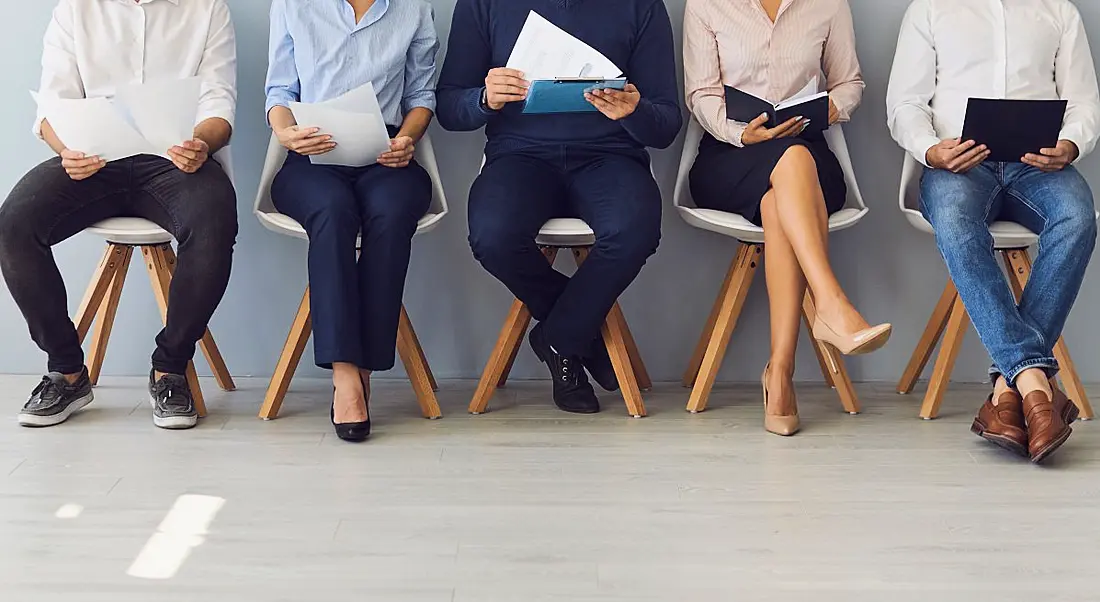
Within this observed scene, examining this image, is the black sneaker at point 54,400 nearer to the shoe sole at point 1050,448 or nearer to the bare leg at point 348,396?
the bare leg at point 348,396

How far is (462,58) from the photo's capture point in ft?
10.0

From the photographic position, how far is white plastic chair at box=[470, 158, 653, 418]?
114 inches

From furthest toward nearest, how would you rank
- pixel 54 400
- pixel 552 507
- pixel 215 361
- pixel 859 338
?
1. pixel 215 361
2. pixel 54 400
3. pixel 859 338
4. pixel 552 507

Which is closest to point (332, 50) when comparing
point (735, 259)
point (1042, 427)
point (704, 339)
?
point (735, 259)

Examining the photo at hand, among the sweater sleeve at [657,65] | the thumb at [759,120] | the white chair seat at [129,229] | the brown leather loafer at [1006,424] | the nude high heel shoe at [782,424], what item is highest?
the sweater sleeve at [657,65]

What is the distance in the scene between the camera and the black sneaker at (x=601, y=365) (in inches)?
122

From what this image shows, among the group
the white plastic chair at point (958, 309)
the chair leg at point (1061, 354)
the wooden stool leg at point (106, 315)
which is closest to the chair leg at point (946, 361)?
the white plastic chair at point (958, 309)

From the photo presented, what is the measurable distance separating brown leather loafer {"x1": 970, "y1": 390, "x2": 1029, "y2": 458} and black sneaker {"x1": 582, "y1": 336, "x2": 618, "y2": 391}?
96 cm

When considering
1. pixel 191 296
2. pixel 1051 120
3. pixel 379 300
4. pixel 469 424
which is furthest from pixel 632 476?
pixel 1051 120

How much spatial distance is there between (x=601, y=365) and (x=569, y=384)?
13cm

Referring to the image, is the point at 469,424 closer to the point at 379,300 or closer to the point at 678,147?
the point at 379,300

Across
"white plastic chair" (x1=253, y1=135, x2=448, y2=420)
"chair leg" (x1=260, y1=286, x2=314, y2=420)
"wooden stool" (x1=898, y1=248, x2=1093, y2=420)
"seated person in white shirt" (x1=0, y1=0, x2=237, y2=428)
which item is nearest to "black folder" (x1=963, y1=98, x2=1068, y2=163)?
"wooden stool" (x1=898, y1=248, x2=1093, y2=420)

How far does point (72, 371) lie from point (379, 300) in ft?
2.76

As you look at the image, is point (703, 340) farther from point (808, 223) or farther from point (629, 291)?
point (808, 223)
